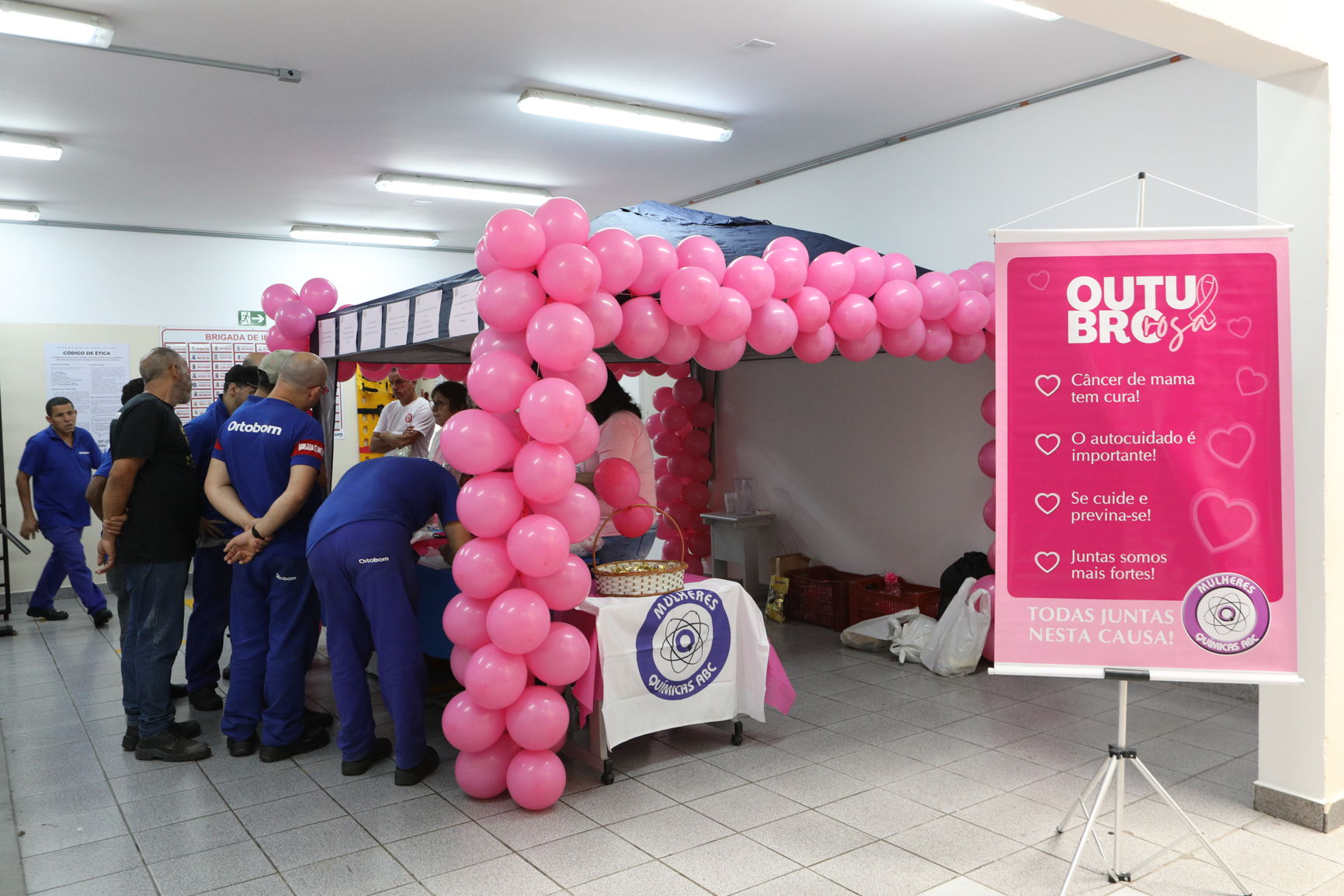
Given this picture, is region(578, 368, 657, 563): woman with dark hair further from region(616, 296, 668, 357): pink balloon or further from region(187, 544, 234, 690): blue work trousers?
region(187, 544, 234, 690): blue work trousers

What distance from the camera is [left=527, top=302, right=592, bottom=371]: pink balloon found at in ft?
Answer: 10.5

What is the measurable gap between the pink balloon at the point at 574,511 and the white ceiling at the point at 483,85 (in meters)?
2.13

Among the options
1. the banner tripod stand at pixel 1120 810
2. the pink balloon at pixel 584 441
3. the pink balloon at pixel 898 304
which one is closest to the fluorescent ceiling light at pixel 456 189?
the pink balloon at pixel 898 304

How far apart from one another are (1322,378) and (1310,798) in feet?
4.57

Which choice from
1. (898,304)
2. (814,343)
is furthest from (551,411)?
(898,304)

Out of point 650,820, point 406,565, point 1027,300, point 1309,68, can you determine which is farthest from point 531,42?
point 650,820

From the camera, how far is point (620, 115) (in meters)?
5.38

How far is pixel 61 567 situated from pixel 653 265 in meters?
5.64

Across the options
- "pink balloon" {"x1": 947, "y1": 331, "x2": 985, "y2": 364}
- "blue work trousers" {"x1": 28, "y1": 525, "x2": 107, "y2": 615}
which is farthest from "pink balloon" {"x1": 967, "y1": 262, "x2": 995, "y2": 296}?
"blue work trousers" {"x1": 28, "y1": 525, "x2": 107, "y2": 615}

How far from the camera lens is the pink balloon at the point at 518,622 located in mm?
3242

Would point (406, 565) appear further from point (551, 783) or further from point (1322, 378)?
point (1322, 378)

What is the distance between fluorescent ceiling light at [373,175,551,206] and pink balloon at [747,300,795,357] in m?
3.88

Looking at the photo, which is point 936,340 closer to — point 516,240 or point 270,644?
point 516,240

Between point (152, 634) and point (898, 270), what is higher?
point (898, 270)
